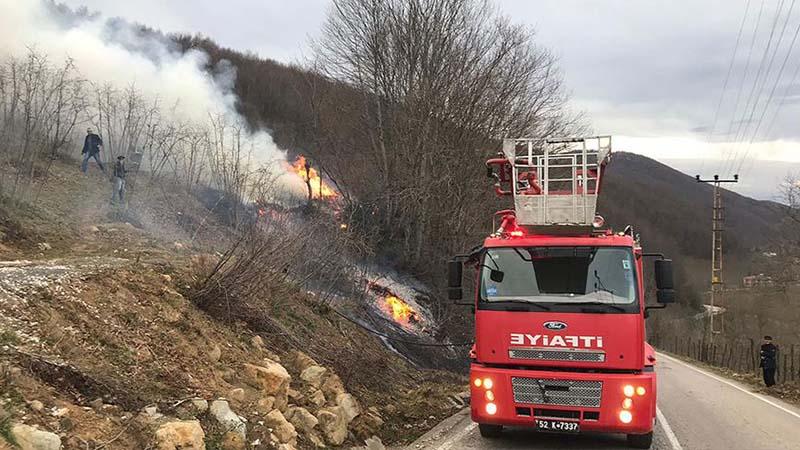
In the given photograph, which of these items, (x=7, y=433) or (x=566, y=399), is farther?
(x=566, y=399)

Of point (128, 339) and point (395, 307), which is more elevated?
point (128, 339)

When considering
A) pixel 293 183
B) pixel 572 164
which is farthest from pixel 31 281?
pixel 293 183

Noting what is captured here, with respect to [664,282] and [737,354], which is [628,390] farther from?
[737,354]

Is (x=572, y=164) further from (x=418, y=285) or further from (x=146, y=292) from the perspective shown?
(x=418, y=285)

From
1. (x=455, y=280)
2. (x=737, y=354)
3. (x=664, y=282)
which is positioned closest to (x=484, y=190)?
(x=455, y=280)

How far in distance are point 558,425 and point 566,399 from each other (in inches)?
12.9

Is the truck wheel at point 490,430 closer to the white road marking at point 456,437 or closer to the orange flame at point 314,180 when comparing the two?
the white road marking at point 456,437

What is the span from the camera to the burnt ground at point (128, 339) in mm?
5000

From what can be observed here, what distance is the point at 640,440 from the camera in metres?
7.45

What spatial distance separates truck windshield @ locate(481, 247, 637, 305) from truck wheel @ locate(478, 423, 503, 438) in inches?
66.6

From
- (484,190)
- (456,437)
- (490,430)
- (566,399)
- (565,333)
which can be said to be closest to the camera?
(566,399)

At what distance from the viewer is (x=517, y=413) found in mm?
7250

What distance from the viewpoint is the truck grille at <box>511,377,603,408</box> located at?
7.01 meters

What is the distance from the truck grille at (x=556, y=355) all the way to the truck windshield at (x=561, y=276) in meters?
0.59
